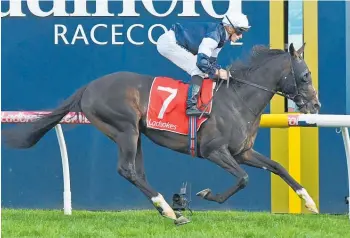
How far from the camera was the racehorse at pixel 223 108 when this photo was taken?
5.73 m

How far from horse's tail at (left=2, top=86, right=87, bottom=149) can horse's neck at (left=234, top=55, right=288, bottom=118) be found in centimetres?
123

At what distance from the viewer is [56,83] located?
7.00m

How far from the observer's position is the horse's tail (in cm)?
602

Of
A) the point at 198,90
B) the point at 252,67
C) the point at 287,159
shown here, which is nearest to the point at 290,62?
the point at 252,67

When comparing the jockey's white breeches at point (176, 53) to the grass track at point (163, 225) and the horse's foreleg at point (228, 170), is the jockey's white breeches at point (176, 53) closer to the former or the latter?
the horse's foreleg at point (228, 170)

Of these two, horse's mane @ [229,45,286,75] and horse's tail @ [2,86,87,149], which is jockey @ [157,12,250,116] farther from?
horse's tail @ [2,86,87,149]

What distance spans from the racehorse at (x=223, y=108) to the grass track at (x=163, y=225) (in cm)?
30

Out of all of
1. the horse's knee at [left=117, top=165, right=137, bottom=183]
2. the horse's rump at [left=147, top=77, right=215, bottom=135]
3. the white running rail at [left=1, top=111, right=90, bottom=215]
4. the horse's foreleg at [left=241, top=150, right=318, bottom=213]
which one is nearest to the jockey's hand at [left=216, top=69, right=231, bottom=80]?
the horse's rump at [left=147, top=77, right=215, bottom=135]

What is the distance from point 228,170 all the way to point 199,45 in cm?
98

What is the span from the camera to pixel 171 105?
574 centimetres

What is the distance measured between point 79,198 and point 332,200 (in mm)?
2202

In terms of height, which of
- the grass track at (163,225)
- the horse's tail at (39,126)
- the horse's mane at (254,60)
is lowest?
the grass track at (163,225)

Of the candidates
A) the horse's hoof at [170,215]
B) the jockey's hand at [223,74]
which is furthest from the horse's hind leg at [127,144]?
the jockey's hand at [223,74]

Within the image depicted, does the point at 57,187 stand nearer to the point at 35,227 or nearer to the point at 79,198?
the point at 79,198
